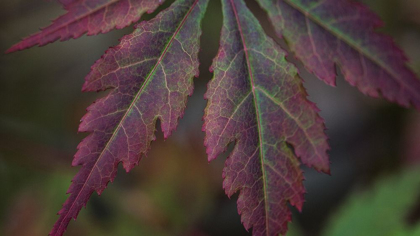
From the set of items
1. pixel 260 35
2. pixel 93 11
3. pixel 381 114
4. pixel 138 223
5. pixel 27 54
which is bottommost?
pixel 381 114

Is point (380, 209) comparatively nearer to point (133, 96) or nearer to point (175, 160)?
point (175, 160)

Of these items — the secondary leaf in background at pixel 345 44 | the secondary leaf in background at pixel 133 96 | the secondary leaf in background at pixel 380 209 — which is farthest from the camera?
the secondary leaf in background at pixel 380 209

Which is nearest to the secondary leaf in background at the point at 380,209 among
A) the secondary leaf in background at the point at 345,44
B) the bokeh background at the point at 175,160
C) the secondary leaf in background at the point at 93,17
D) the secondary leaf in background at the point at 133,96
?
the bokeh background at the point at 175,160

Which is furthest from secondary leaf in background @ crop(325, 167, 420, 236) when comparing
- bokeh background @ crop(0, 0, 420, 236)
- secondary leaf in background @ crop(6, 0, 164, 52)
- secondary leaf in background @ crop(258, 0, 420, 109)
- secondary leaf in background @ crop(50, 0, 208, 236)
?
secondary leaf in background @ crop(6, 0, 164, 52)

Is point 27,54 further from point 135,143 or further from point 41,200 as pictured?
point 135,143

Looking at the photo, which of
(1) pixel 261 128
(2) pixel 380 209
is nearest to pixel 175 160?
(2) pixel 380 209

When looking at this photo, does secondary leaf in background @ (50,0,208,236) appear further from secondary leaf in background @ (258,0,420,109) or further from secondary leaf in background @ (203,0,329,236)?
secondary leaf in background @ (258,0,420,109)

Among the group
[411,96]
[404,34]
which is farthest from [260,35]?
[404,34]

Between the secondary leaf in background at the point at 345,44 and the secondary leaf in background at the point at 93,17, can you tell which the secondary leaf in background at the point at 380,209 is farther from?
the secondary leaf in background at the point at 93,17
